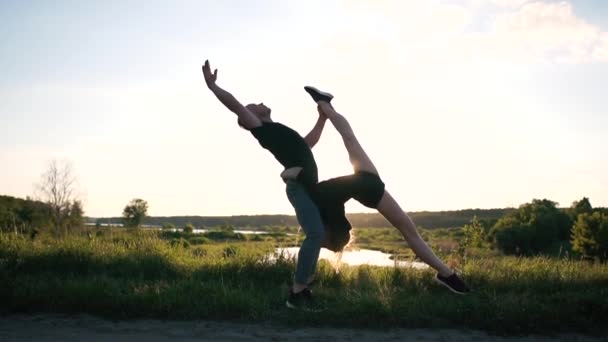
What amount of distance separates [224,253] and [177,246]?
0.93m

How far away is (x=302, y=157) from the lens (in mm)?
5559

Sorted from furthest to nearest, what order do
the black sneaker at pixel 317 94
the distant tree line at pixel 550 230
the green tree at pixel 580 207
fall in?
the green tree at pixel 580 207, the distant tree line at pixel 550 230, the black sneaker at pixel 317 94

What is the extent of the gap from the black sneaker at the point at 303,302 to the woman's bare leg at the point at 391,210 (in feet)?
4.32

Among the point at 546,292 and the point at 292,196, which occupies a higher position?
the point at 292,196

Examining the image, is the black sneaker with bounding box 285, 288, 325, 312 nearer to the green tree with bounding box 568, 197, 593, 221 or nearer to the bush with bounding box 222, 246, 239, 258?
the bush with bounding box 222, 246, 239, 258

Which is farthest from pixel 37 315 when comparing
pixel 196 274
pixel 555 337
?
pixel 555 337

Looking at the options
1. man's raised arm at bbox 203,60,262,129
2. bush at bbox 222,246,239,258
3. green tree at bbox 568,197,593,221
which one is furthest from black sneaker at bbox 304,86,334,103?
green tree at bbox 568,197,593,221

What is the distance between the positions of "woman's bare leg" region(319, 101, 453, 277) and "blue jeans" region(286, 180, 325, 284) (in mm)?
721

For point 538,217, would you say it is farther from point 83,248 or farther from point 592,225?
point 83,248

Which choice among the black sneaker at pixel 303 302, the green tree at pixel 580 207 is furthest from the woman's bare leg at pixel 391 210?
the green tree at pixel 580 207

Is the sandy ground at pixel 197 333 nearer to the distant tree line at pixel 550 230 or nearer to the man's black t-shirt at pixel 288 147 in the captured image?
the man's black t-shirt at pixel 288 147

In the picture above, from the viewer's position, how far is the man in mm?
5277

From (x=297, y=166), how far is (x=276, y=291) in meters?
1.55

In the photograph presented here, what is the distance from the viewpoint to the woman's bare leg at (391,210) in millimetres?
5648
